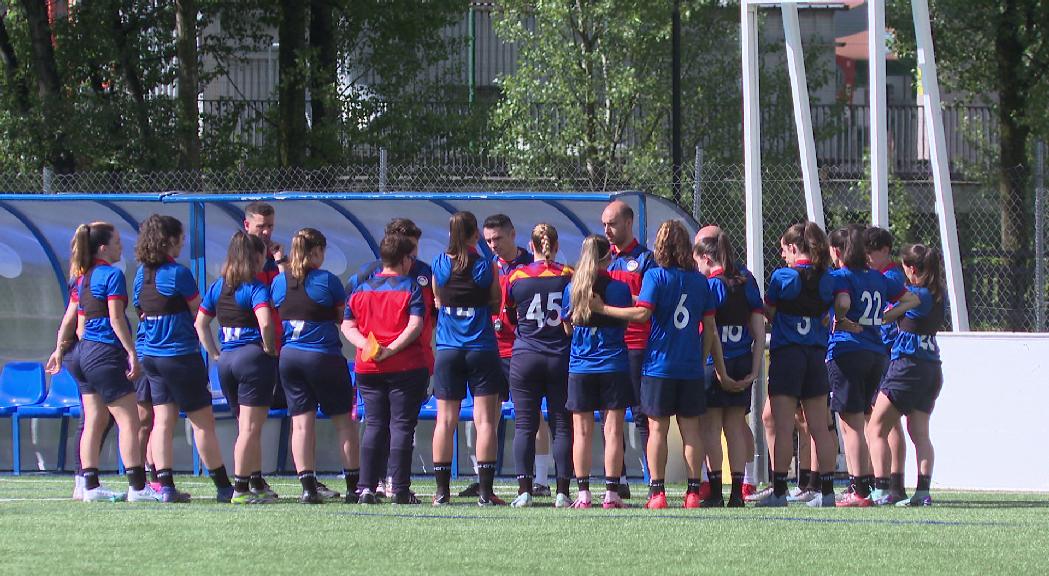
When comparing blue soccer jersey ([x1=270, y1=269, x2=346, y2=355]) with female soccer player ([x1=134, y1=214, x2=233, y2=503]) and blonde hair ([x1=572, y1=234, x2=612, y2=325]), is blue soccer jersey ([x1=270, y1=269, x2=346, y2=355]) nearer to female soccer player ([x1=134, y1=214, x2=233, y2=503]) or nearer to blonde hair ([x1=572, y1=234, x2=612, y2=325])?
female soccer player ([x1=134, y1=214, x2=233, y2=503])

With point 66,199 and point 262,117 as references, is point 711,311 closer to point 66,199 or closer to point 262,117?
point 66,199

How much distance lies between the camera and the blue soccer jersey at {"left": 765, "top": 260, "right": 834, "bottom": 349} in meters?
9.13

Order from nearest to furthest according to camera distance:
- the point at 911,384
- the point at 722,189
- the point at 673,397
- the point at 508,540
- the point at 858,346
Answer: the point at 508,540 < the point at 673,397 < the point at 858,346 < the point at 911,384 < the point at 722,189

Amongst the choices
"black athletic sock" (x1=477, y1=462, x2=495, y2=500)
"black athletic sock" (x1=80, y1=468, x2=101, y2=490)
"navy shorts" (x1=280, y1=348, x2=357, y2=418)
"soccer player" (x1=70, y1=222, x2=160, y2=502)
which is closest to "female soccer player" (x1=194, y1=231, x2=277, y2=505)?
"navy shorts" (x1=280, y1=348, x2=357, y2=418)

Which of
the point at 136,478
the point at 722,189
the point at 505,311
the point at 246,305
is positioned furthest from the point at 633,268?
the point at 722,189

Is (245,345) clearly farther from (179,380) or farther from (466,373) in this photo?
(466,373)

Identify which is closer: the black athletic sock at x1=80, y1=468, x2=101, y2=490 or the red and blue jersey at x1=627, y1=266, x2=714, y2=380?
the red and blue jersey at x1=627, y1=266, x2=714, y2=380

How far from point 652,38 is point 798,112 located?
366 inches

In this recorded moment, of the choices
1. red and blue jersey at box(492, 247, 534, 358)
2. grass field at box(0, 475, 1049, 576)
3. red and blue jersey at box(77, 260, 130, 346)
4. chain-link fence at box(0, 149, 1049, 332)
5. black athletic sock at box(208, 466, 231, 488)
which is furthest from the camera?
chain-link fence at box(0, 149, 1049, 332)

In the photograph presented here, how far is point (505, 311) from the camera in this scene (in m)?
9.45

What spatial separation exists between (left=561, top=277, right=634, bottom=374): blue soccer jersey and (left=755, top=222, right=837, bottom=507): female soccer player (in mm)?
935

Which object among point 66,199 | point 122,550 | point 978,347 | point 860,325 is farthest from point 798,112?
point 122,550

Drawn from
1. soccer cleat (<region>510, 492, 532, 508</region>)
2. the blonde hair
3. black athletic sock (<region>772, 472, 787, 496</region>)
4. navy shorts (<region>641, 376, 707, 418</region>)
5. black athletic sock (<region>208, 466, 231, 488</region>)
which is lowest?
soccer cleat (<region>510, 492, 532, 508</region>)

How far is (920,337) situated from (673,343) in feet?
5.67
